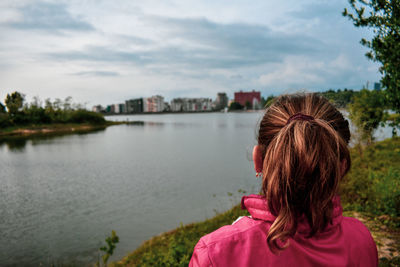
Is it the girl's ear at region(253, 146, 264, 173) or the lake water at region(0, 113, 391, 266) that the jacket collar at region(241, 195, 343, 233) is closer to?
the girl's ear at region(253, 146, 264, 173)

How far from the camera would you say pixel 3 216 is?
10.6 meters

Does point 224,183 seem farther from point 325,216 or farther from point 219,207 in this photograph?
point 325,216

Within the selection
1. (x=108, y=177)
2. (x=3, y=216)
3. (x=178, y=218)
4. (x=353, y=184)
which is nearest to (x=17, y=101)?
(x=108, y=177)

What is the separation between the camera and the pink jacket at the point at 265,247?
3.16 feet

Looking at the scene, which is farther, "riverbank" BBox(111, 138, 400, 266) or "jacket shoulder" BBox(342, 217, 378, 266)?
"riverbank" BBox(111, 138, 400, 266)

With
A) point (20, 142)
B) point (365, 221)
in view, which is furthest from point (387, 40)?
point (20, 142)

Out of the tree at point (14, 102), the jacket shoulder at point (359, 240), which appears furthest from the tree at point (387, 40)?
the tree at point (14, 102)

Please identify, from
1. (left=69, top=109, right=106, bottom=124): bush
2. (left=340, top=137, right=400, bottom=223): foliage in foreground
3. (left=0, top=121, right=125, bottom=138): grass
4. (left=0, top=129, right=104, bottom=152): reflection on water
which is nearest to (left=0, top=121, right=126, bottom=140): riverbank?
(left=0, top=121, right=125, bottom=138): grass

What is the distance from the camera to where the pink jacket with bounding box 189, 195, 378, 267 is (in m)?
0.96

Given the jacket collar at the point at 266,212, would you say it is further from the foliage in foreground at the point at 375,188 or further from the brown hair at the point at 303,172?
the foliage in foreground at the point at 375,188

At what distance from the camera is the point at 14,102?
209ft

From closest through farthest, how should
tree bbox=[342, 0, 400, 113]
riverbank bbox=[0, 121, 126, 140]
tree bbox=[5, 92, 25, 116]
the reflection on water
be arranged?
tree bbox=[342, 0, 400, 113], the reflection on water, riverbank bbox=[0, 121, 126, 140], tree bbox=[5, 92, 25, 116]

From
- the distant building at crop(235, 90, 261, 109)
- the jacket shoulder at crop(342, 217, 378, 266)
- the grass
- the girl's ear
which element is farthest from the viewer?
the distant building at crop(235, 90, 261, 109)

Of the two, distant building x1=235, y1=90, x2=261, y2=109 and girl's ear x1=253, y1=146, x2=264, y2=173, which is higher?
distant building x1=235, y1=90, x2=261, y2=109
